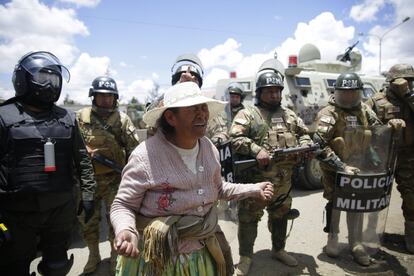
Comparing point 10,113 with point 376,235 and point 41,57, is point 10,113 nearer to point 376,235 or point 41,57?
point 41,57

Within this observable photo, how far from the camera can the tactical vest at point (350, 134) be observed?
328cm

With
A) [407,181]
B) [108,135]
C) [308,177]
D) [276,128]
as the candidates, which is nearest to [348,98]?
[276,128]

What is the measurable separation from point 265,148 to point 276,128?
0.25 m

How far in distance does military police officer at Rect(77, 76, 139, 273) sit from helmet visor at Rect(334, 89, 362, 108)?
2392mm

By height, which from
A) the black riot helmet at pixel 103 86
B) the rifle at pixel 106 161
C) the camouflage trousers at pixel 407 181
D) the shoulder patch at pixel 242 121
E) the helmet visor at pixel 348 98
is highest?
the black riot helmet at pixel 103 86

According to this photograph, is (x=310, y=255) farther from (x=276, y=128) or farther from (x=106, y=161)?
(x=106, y=161)

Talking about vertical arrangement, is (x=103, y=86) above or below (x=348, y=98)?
above

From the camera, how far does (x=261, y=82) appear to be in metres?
3.28

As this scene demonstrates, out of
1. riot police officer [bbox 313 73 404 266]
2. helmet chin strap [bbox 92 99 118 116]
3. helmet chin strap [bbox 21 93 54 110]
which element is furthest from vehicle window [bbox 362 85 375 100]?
helmet chin strap [bbox 21 93 54 110]

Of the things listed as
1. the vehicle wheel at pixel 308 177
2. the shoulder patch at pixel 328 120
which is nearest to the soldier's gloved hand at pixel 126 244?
the shoulder patch at pixel 328 120

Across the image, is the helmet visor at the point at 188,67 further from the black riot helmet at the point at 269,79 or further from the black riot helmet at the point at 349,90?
the black riot helmet at the point at 349,90

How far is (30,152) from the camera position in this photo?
2150 millimetres

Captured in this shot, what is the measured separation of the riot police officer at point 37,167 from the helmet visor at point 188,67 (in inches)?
38.5

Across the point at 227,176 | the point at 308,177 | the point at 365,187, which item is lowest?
the point at 308,177
